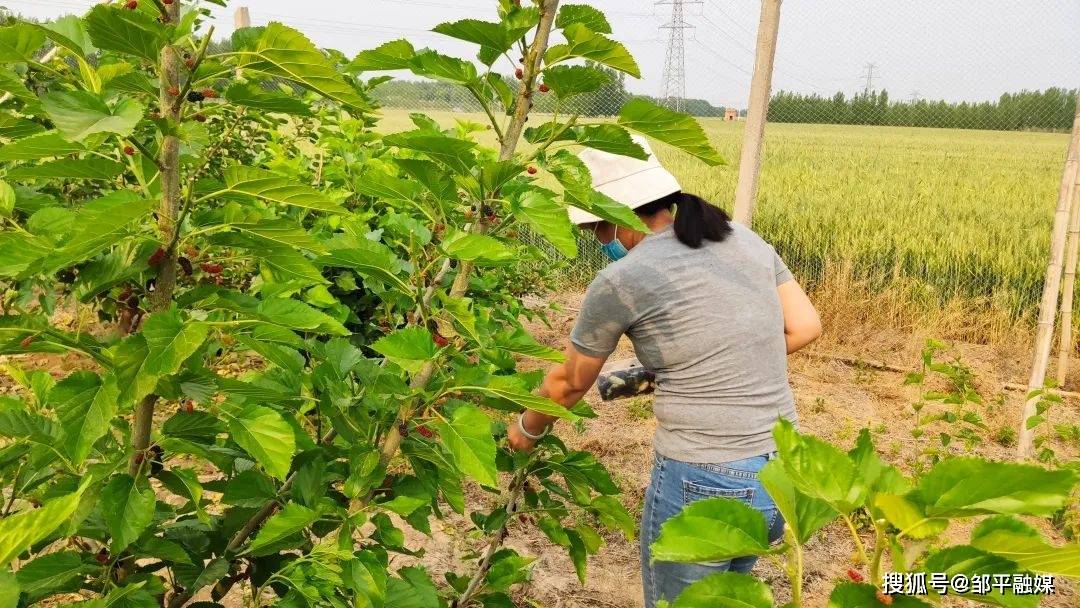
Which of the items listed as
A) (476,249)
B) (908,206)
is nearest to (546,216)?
(476,249)

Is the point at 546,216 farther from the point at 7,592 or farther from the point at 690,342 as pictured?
the point at 690,342

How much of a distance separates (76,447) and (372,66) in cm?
67

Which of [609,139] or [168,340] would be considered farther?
[609,139]

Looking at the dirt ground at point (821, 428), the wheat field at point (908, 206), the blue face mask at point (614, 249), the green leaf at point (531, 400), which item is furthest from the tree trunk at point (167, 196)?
the wheat field at point (908, 206)

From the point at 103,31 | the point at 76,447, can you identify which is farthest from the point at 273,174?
the point at 76,447

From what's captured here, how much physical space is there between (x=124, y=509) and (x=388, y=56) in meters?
0.74

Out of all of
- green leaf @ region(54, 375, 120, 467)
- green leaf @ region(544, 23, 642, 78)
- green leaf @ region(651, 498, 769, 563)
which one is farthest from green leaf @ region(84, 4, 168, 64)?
green leaf @ region(651, 498, 769, 563)

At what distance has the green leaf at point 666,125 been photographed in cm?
111

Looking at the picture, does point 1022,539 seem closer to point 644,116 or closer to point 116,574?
point 644,116

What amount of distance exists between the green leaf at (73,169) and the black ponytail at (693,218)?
1.29 m

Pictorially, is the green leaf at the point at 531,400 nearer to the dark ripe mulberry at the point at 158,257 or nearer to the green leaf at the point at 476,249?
the green leaf at the point at 476,249

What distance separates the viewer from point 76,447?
973mm

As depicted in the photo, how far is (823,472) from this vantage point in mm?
553

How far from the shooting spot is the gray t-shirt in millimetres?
1897
